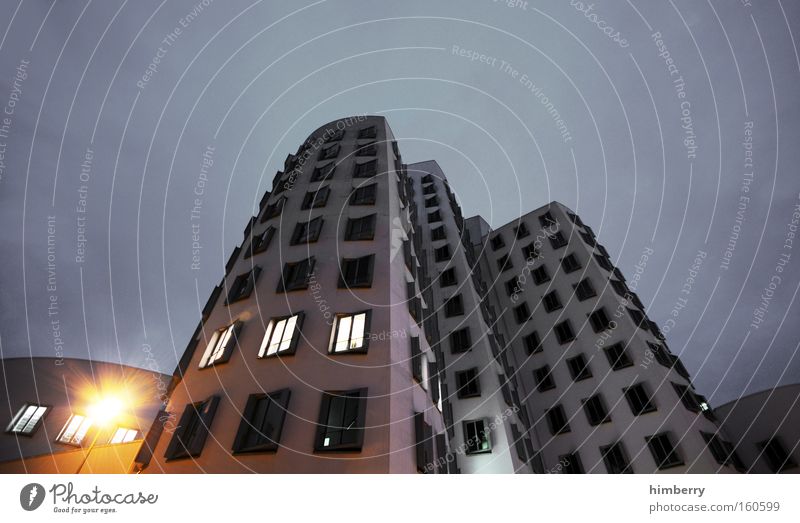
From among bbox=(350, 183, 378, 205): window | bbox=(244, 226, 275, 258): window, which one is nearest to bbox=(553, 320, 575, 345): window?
bbox=(350, 183, 378, 205): window

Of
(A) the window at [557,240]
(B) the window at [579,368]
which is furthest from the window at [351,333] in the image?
(A) the window at [557,240]

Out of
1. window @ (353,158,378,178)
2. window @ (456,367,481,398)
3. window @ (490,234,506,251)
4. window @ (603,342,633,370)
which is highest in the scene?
window @ (490,234,506,251)

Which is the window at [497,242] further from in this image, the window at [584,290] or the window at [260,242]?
the window at [260,242]

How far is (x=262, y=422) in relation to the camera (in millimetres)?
13008

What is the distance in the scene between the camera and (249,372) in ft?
48.1

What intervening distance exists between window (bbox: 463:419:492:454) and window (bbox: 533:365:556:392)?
29.3ft

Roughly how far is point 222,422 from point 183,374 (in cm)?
490

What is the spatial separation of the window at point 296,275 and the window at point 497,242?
91.9 ft

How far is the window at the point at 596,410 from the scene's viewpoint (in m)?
25.4

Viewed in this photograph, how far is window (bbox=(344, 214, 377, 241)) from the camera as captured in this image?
64.3 ft

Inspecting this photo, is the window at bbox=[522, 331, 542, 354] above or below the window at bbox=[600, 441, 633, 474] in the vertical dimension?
Answer: above

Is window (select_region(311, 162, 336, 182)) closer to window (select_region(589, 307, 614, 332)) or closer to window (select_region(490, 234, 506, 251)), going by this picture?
window (select_region(490, 234, 506, 251))
